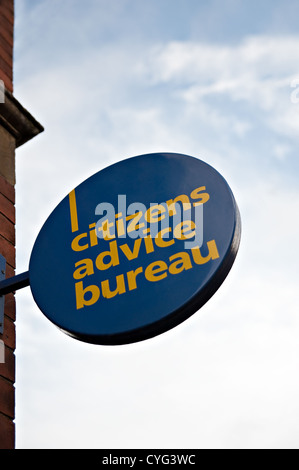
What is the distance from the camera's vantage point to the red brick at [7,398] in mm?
4383

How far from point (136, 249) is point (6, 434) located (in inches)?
Answer: 55.4

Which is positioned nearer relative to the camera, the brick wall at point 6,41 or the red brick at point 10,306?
the red brick at point 10,306

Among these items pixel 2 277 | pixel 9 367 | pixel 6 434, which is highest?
pixel 2 277

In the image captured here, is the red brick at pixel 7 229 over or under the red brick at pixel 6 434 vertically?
over

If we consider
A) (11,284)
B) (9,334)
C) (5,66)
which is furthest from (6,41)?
(9,334)

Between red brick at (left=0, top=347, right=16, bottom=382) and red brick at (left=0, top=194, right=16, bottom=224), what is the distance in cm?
106

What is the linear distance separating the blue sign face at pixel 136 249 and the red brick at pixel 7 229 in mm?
752

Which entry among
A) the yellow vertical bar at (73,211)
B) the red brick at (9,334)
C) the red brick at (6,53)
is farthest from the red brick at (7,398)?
the red brick at (6,53)

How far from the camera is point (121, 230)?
162 inches

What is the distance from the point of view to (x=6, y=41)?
6289 mm

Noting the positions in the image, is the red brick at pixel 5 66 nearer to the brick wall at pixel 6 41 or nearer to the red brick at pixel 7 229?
the brick wall at pixel 6 41

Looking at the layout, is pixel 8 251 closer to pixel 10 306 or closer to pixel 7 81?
pixel 10 306

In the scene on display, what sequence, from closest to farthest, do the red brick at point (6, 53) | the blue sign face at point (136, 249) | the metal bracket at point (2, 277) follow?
the blue sign face at point (136, 249) < the metal bracket at point (2, 277) < the red brick at point (6, 53)
